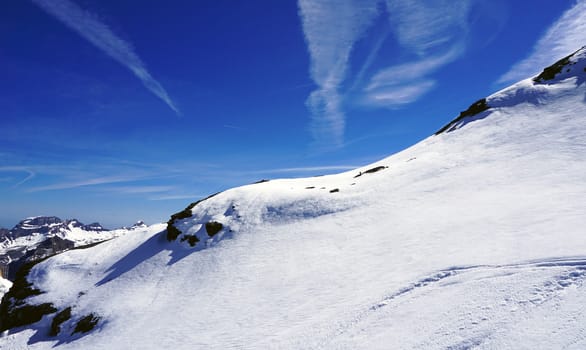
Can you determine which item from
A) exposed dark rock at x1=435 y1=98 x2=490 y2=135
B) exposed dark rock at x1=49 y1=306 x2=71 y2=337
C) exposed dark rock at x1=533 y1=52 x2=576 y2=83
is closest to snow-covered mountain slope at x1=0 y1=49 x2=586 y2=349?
exposed dark rock at x1=49 y1=306 x2=71 y2=337

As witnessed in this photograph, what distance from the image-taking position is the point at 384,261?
18.0 metres

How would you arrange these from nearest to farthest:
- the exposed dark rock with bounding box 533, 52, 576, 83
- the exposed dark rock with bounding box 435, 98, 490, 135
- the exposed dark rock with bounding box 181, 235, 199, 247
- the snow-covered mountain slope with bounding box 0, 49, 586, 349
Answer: the snow-covered mountain slope with bounding box 0, 49, 586, 349 → the exposed dark rock with bounding box 181, 235, 199, 247 → the exposed dark rock with bounding box 533, 52, 576, 83 → the exposed dark rock with bounding box 435, 98, 490, 135

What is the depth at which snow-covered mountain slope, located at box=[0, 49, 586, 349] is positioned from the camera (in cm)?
1017

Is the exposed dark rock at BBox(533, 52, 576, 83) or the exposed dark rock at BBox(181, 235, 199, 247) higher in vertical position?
the exposed dark rock at BBox(533, 52, 576, 83)

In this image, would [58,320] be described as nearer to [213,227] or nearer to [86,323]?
[86,323]

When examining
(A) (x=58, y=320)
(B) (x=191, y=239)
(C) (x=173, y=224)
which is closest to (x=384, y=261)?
(B) (x=191, y=239)

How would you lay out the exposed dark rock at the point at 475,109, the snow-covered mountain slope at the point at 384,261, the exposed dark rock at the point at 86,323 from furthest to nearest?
the exposed dark rock at the point at 475,109 < the exposed dark rock at the point at 86,323 < the snow-covered mountain slope at the point at 384,261

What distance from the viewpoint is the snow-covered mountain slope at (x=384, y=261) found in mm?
10172

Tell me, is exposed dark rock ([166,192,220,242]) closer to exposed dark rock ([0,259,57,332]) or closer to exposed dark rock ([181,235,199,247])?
exposed dark rock ([181,235,199,247])

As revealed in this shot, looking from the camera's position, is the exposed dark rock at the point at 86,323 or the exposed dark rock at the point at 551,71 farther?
the exposed dark rock at the point at 551,71

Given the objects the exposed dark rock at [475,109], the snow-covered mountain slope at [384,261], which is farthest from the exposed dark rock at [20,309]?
the exposed dark rock at [475,109]

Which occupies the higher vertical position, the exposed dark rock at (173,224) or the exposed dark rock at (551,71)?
the exposed dark rock at (551,71)

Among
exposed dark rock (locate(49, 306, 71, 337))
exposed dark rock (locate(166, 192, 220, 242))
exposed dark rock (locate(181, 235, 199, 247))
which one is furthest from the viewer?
exposed dark rock (locate(166, 192, 220, 242))

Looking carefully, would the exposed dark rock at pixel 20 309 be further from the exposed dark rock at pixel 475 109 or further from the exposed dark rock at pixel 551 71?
the exposed dark rock at pixel 551 71
